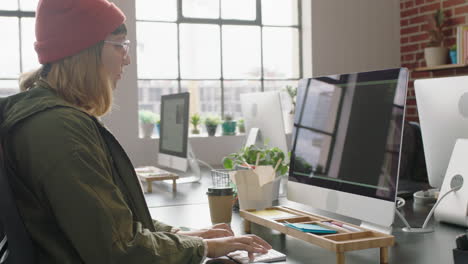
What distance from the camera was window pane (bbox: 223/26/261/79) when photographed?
4.83m

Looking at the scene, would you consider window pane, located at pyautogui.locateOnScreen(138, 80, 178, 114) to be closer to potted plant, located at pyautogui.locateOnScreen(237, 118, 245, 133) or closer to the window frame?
potted plant, located at pyautogui.locateOnScreen(237, 118, 245, 133)

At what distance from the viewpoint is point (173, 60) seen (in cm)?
467

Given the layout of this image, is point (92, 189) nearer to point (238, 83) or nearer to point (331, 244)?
point (331, 244)

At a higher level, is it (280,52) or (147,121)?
(280,52)

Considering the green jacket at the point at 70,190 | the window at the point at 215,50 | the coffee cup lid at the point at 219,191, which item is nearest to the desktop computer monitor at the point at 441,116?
the coffee cup lid at the point at 219,191

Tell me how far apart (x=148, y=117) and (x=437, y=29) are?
8.27ft

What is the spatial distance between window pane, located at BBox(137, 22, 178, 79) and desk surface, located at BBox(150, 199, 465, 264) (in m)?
2.68

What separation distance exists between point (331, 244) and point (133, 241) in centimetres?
48

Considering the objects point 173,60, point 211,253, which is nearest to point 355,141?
point 211,253

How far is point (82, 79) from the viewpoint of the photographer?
1205 mm

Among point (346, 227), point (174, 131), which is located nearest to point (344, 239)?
point (346, 227)

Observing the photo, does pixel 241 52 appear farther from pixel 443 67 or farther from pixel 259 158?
pixel 259 158

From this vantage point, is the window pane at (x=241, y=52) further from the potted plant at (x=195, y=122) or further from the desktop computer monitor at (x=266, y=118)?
the desktop computer monitor at (x=266, y=118)

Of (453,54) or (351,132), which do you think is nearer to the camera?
(351,132)
